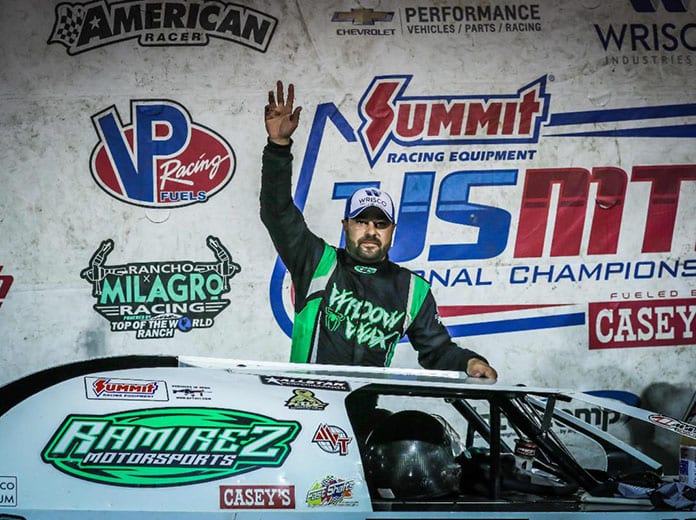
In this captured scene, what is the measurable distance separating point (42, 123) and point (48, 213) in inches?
21.4

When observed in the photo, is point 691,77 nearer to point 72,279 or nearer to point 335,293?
point 335,293

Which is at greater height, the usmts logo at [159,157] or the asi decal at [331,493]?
the usmts logo at [159,157]

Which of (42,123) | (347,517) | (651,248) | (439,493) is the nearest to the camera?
(347,517)

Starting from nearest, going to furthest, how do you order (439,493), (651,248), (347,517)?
(347,517) → (439,493) → (651,248)

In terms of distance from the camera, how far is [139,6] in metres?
5.76

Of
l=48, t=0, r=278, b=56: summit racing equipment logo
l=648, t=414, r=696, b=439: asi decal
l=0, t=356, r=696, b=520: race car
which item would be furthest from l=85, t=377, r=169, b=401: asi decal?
l=48, t=0, r=278, b=56: summit racing equipment logo

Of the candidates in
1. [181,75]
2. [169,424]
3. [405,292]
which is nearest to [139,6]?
[181,75]

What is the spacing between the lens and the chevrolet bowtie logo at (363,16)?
19.3 feet

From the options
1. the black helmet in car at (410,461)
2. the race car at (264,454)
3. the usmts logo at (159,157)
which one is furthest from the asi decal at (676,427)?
the usmts logo at (159,157)

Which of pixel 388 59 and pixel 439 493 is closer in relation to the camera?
pixel 439 493

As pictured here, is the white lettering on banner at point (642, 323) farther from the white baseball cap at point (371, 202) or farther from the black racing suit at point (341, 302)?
the white baseball cap at point (371, 202)

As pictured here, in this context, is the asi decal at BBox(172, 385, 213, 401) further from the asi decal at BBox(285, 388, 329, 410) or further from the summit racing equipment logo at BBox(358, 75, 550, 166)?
the summit racing equipment logo at BBox(358, 75, 550, 166)

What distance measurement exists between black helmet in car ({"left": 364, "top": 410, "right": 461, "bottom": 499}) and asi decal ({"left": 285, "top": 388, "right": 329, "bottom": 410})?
278 mm

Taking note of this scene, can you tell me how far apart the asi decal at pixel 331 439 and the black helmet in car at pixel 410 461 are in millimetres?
207
